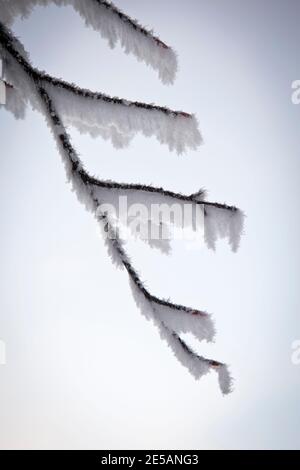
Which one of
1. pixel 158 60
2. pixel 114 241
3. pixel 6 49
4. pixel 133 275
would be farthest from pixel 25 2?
pixel 133 275

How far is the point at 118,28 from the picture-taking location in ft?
3.42

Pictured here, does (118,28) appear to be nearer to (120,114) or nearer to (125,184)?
(120,114)

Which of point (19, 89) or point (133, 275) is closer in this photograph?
point (133, 275)

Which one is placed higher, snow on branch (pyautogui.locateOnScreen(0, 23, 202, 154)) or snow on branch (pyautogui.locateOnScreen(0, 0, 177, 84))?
snow on branch (pyautogui.locateOnScreen(0, 0, 177, 84))

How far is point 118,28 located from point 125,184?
1.61ft

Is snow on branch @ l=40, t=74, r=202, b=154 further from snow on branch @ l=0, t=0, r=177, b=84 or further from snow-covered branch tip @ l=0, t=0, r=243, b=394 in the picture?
snow on branch @ l=0, t=0, r=177, b=84

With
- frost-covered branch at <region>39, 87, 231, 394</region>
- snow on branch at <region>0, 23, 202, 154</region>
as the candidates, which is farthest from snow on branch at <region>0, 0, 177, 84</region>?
Answer: frost-covered branch at <region>39, 87, 231, 394</region>

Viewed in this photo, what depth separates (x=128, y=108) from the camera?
98cm

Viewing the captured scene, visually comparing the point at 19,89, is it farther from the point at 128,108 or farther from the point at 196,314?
the point at 196,314

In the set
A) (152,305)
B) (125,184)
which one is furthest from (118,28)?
(152,305)

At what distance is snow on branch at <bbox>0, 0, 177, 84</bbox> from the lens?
104 centimetres

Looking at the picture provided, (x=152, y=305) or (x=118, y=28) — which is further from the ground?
(x=118, y=28)

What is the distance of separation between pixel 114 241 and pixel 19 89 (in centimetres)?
58

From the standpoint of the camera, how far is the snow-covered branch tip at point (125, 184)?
37.5 inches
